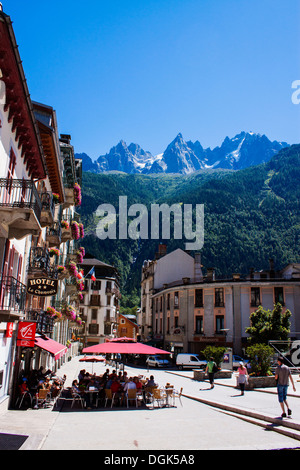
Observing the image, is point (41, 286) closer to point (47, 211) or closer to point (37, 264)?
point (37, 264)

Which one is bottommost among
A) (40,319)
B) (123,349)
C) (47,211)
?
(123,349)

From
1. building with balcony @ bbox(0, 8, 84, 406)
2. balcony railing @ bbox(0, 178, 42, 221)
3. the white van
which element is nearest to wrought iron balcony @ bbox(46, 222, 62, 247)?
building with balcony @ bbox(0, 8, 84, 406)

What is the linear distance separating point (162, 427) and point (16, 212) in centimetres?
815

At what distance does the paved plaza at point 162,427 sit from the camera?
10109mm

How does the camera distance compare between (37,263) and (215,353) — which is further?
(215,353)

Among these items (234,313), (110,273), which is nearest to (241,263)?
(110,273)

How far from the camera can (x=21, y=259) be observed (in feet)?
57.5

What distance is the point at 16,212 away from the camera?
1151cm

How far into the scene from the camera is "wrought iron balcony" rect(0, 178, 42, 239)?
11.5 metres

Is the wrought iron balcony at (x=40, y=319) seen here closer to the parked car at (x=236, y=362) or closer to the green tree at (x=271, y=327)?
the green tree at (x=271, y=327)

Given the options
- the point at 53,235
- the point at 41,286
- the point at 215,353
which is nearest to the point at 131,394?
the point at 41,286

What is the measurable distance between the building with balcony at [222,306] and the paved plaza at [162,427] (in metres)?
30.1

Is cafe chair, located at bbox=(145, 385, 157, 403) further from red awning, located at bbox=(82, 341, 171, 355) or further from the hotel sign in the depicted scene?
the hotel sign
